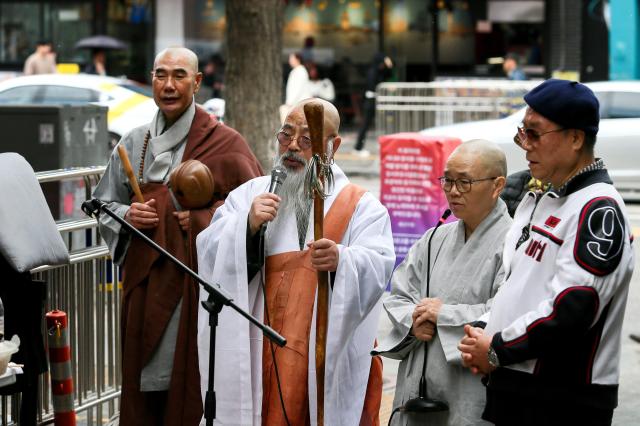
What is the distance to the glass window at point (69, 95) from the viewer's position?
55.3 ft

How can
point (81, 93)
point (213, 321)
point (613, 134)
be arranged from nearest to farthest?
1. point (213, 321)
2. point (613, 134)
3. point (81, 93)

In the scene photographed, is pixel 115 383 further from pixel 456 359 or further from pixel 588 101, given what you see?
pixel 588 101

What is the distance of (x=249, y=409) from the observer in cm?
461

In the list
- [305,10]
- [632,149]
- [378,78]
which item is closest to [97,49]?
[305,10]

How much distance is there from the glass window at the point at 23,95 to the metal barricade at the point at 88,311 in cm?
1077

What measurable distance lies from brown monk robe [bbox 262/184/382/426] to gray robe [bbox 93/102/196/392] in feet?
2.59

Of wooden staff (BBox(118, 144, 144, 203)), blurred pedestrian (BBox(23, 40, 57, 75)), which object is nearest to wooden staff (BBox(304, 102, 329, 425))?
wooden staff (BBox(118, 144, 144, 203))

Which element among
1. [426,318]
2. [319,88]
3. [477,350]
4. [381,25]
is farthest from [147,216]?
[381,25]

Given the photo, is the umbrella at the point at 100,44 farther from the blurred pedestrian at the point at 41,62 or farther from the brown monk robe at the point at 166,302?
the brown monk robe at the point at 166,302

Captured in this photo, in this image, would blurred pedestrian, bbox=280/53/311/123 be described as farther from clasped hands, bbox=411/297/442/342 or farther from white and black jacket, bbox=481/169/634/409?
white and black jacket, bbox=481/169/634/409

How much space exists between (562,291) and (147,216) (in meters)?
2.26

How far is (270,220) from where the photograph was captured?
457cm

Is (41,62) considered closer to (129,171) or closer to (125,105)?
(125,105)

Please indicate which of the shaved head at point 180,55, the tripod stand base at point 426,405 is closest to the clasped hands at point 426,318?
the tripod stand base at point 426,405
